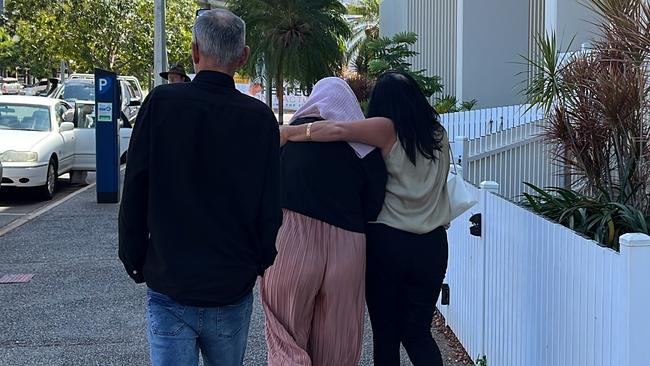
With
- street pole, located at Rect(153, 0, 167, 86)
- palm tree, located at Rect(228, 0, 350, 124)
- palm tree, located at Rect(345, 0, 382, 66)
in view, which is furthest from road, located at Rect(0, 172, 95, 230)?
palm tree, located at Rect(345, 0, 382, 66)

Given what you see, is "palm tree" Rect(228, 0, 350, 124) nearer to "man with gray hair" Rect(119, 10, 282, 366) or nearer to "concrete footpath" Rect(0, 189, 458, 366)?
"concrete footpath" Rect(0, 189, 458, 366)

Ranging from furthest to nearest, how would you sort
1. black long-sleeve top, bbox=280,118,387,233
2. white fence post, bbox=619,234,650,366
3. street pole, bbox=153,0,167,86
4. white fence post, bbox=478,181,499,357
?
street pole, bbox=153,0,167,86 → white fence post, bbox=478,181,499,357 → black long-sleeve top, bbox=280,118,387,233 → white fence post, bbox=619,234,650,366

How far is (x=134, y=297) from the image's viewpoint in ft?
21.5

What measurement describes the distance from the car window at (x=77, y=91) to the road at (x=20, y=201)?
6.12m

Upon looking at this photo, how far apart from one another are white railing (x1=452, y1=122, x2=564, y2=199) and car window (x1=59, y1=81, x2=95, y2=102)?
46.1 feet

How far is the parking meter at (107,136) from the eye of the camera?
37.8 feet

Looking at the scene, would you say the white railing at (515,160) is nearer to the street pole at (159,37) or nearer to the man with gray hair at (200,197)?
the man with gray hair at (200,197)

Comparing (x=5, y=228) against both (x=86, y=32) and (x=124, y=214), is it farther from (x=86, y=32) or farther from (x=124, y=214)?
(x=86, y=32)

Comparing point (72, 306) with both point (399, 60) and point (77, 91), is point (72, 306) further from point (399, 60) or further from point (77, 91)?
point (77, 91)

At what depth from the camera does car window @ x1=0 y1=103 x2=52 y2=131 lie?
1274cm

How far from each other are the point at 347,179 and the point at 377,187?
0.15 metres

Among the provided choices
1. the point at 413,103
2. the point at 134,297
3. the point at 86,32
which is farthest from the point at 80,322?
the point at 86,32

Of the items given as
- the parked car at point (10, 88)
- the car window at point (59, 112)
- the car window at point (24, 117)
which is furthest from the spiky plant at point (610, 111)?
the parked car at point (10, 88)

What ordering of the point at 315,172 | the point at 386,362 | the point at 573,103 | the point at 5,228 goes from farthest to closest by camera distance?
the point at 5,228 → the point at 573,103 → the point at 386,362 → the point at 315,172
